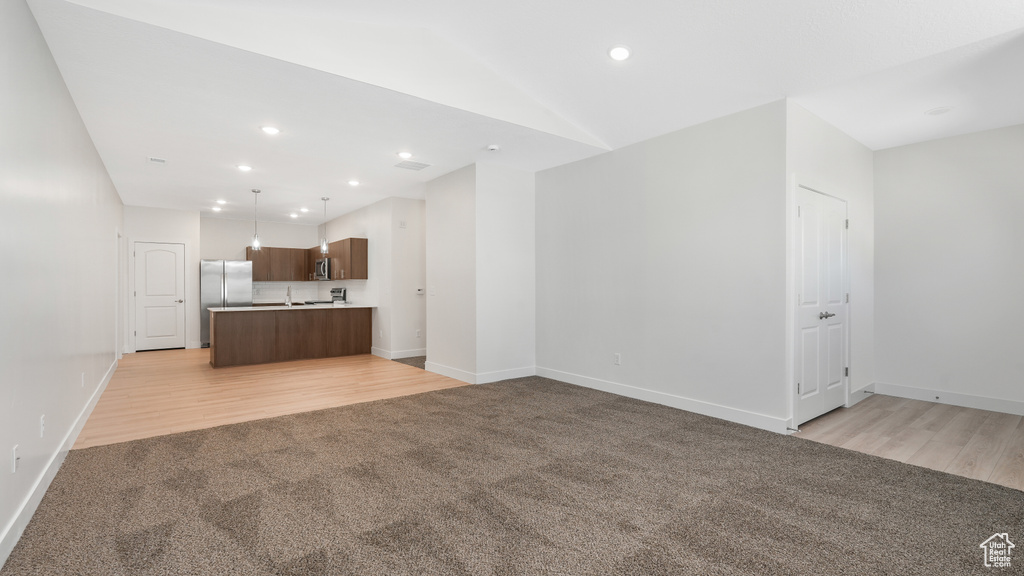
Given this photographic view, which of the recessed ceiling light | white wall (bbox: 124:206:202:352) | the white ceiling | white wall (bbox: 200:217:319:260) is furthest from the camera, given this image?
white wall (bbox: 200:217:319:260)

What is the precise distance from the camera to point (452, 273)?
5930 millimetres

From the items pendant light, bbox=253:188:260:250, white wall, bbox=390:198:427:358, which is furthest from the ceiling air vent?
pendant light, bbox=253:188:260:250

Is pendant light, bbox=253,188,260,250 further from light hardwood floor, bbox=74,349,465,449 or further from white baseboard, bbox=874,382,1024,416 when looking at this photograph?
white baseboard, bbox=874,382,1024,416

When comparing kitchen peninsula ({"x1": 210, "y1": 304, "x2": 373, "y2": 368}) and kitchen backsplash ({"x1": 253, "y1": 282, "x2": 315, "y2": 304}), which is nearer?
kitchen peninsula ({"x1": 210, "y1": 304, "x2": 373, "y2": 368})

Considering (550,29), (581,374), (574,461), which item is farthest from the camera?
(581,374)

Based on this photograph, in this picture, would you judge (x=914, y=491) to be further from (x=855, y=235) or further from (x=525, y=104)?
(x=525, y=104)

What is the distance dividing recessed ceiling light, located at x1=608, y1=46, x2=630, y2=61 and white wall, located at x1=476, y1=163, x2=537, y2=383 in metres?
2.37

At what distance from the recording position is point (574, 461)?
10.00 ft

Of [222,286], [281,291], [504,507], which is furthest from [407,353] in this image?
[504,507]

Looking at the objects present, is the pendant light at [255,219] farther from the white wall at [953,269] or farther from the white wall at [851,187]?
the white wall at [953,269]

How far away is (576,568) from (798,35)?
334 centimetres

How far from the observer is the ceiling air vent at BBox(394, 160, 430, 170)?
17.8 feet

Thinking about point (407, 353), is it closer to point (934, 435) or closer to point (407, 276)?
point (407, 276)

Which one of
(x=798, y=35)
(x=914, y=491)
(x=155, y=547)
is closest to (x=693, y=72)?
(x=798, y=35)
